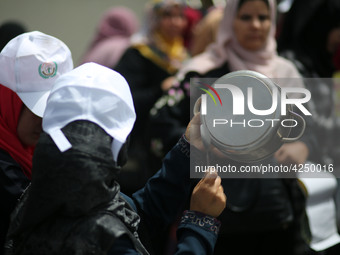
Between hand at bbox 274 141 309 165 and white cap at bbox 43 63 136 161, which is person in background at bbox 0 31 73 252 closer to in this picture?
white cap at bbox 43 63 136 161

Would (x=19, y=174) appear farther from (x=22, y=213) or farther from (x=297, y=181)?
(x=297, y=181)

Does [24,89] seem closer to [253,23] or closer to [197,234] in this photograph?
[197,234]

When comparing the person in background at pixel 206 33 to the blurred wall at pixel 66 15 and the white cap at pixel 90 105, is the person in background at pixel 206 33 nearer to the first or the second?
the white cap at pixel 90 105

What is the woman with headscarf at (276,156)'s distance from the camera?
2.35 meters

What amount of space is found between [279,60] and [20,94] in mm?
1367

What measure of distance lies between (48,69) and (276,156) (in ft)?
3.37

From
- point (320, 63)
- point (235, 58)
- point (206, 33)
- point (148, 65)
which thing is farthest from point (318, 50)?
point (148, 65)

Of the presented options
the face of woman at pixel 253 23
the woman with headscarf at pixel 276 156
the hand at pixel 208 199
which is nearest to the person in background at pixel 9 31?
the woman with headscarf at pixel 276 156

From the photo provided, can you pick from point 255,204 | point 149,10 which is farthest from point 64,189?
point 149,10

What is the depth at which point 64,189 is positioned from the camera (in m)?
1.30

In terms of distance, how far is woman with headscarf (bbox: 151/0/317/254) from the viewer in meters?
2.35

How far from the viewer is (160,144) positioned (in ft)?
8.54

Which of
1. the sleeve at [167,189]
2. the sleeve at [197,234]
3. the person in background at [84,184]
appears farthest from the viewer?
the sleeve at [167,189]

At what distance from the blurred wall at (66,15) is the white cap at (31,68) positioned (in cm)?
414
